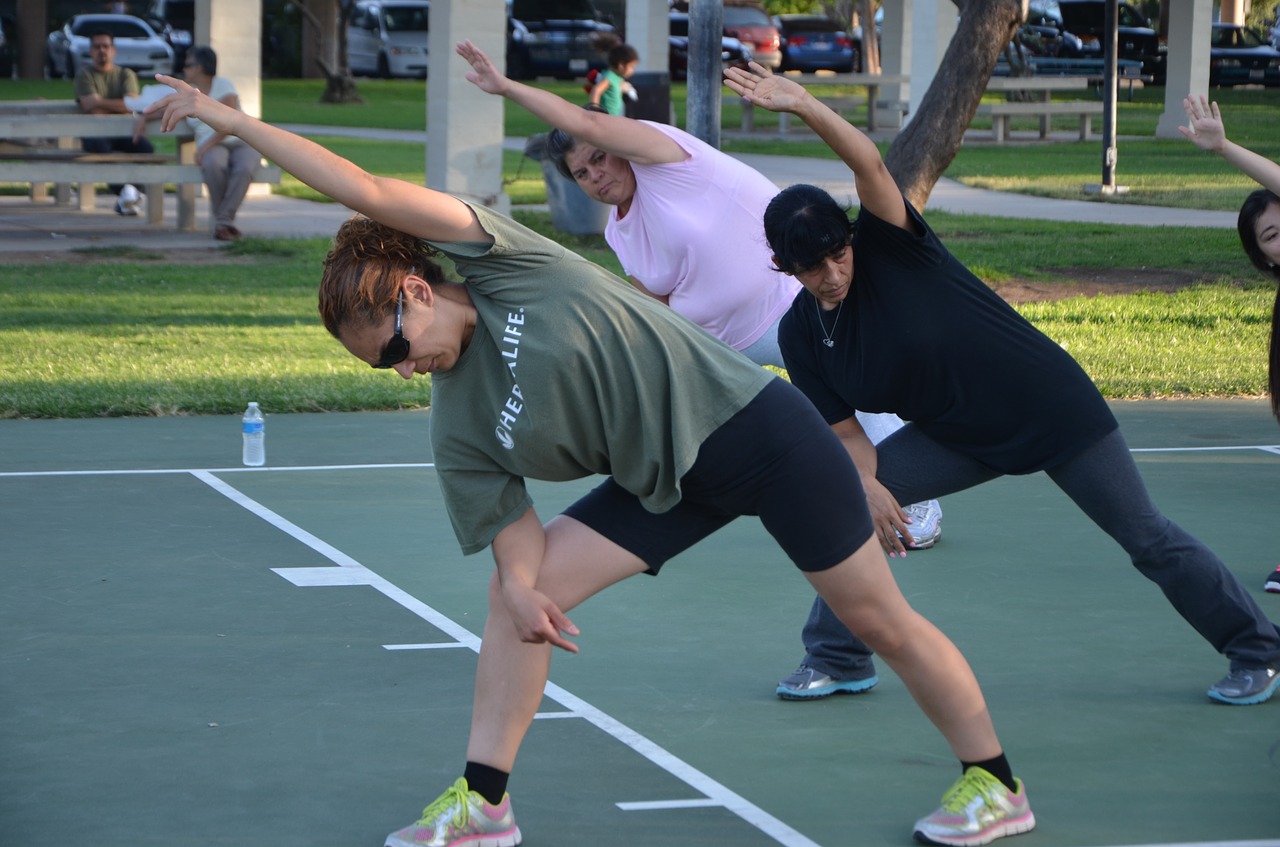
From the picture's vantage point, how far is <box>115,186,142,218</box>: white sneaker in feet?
66.8

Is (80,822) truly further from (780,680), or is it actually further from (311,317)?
(311,317)

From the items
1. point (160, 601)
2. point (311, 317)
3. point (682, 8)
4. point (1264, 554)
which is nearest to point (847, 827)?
point (160, 601)

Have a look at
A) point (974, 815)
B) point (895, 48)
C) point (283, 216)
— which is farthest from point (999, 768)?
point (895, 48)

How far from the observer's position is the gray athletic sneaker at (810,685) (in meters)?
5.46

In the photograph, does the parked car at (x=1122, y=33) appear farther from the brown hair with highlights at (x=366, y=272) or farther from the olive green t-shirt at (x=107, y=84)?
the brown hair with highlights at (x=366, y=272)

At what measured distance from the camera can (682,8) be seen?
2060 inches

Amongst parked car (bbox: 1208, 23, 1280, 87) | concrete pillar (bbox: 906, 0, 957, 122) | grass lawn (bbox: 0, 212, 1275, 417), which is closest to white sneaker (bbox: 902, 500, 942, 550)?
grass lawn (bbox: 0, 212, 1275, 417)

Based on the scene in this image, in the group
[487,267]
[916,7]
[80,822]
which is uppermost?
[916,7]

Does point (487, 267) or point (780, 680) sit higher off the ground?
point (487, 267)

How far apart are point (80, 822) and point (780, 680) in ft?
7.10

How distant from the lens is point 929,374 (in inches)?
191

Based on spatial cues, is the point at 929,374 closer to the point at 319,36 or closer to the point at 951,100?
the point at 951,100

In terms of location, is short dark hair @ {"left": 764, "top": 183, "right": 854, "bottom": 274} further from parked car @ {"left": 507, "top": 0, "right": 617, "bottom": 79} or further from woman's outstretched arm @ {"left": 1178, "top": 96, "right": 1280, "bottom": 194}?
parked car @ {"left": 507, "top": 0, "right": 617, "bottom": 79}

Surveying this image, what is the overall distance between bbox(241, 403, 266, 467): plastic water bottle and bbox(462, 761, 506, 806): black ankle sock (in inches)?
200
